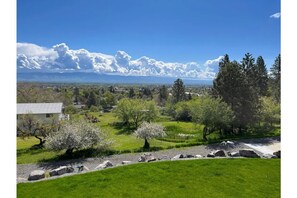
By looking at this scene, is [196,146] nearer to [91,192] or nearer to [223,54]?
[91,192]

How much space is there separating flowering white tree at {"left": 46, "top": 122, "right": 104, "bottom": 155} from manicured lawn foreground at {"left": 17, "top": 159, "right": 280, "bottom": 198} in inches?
139

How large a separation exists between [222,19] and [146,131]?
217 inches

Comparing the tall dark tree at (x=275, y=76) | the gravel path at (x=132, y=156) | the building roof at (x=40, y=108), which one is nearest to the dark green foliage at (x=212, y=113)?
the gravel path at (x=132, y=156)

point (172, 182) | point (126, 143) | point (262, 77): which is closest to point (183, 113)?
point (262, 77)

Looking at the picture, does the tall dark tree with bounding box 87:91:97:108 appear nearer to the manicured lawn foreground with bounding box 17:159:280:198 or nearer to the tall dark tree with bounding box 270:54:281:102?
the tall dark tree with bounding box 270:54:281:102

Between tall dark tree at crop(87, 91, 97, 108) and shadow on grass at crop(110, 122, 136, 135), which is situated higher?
tall dark tree at crop(87, 91, 97, 108)

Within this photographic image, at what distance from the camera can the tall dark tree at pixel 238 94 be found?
45.2 feet

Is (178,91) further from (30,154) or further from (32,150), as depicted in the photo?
(30,154)

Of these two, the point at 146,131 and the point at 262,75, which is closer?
the point at 146,131

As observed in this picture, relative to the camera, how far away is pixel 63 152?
9734 mm

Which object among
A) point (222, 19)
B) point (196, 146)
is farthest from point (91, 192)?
point (196, 146)

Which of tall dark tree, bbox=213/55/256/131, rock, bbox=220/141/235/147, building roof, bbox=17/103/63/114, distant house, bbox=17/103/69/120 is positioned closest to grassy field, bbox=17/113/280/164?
rock, bbox=220/141/235/147

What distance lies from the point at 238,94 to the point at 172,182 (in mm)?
10233

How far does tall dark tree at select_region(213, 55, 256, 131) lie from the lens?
13773 mm
